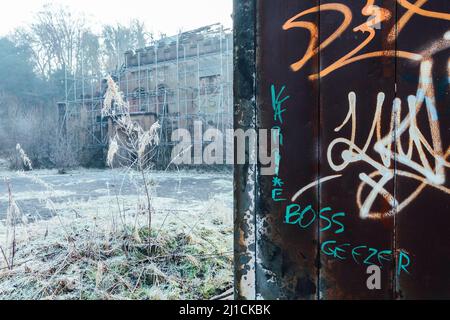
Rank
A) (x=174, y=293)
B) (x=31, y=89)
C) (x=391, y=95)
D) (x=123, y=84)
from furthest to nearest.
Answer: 1. (x=31, y=89)
2. (x=123, y=84)
3. (x=174, y=293)
4. (x=391, y=95)

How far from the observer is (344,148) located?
1630mm

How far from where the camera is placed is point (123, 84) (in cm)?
2622

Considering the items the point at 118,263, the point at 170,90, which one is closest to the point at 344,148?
Answer: the point at 118,263

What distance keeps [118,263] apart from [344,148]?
2.82 meters

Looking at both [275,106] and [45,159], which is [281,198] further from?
[45,159]

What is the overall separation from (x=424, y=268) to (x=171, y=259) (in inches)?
108

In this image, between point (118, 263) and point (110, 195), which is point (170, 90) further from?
point (118, 263)

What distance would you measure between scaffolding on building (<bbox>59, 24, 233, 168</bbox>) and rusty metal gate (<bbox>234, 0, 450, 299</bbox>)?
17.2 metres

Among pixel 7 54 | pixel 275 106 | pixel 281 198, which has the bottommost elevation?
pixel 281 198

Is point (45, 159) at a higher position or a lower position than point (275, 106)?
lower

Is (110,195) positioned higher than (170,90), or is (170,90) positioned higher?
(170,90)

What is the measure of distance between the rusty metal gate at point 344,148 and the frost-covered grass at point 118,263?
1.73 m

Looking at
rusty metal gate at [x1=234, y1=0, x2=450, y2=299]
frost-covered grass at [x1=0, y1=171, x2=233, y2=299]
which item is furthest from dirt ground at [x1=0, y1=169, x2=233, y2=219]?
rusty metal gate at [x1=234, y1=0, x2=450, y2=299]
